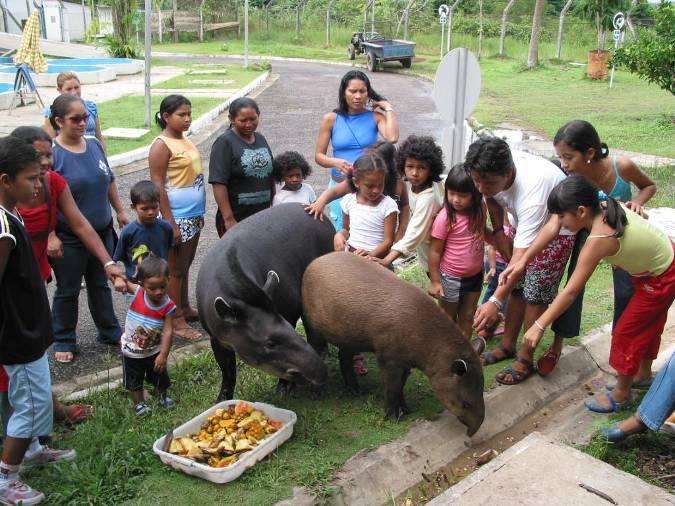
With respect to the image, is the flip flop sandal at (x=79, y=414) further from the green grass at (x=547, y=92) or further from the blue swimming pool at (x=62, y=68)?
the blue swimming pool at (x=62, y=68)

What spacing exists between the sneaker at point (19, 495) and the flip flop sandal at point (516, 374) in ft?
11.1

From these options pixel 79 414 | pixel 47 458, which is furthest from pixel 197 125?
pixel 47 458

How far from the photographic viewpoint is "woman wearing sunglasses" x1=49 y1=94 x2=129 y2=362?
220 inches

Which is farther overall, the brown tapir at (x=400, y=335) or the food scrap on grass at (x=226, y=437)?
the brown tapir at (x=400, y=335)

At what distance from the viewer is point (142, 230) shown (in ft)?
18.3

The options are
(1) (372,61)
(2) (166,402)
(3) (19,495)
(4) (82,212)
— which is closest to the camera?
(3) (19,495)

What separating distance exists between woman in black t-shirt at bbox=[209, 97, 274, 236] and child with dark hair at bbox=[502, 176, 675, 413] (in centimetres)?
239

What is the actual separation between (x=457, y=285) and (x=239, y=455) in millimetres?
2174

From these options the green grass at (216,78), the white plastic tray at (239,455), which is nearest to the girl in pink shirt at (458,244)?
the white plastic tray at (239,455)

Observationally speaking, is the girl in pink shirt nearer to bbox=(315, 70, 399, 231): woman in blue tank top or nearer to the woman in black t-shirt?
bbox=(315, 70, 399, 231): woman in blue tank top

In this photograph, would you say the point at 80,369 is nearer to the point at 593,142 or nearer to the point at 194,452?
the point at 194,452

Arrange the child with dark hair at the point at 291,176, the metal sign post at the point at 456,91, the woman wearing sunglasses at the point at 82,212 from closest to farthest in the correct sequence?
the woman wearing sunglasses at the point at 82,212 → the child with dark hair at the point at 291,176 → the metal sign post at the point at 456,91

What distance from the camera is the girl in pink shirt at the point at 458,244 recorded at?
17.1ft

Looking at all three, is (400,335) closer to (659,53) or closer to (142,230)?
(142,230)
